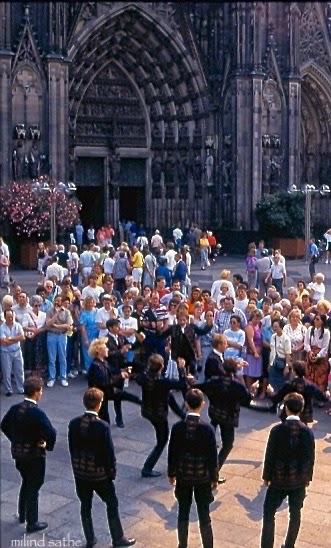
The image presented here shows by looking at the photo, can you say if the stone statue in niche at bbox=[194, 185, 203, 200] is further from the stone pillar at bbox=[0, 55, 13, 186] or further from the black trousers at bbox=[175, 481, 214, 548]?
the black trousers at bbox=[175, 481, 214, 548]

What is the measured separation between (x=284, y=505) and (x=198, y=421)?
1.93m

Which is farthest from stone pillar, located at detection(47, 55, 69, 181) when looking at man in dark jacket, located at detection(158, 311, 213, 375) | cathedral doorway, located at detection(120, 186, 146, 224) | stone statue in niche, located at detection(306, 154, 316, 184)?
man in dark jacket, located at detection(158, 311, 213, 375)

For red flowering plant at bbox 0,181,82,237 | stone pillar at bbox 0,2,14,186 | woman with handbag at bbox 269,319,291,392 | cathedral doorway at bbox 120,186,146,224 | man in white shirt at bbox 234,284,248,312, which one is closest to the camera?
woman with handbag at bbox 269,319,291,392

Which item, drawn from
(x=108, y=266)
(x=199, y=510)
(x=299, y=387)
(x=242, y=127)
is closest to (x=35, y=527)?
(x=199, y=510)

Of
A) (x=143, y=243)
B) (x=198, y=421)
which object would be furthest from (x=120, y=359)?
(x=143, y=243)

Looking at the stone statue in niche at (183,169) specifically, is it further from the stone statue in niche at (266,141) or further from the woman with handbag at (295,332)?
the woman with handbag at (295,332)

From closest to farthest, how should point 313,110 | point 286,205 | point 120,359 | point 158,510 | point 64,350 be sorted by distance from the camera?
point 158,510 < point 120,359 < point 64,350 < point 286,205 < point 313,110

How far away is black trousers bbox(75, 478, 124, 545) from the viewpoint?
6207mm

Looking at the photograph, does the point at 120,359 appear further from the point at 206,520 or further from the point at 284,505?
the point at 206,520

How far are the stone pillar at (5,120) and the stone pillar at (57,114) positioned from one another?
4.58ft

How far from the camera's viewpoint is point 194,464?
6051mm

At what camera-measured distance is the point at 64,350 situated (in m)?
12.1

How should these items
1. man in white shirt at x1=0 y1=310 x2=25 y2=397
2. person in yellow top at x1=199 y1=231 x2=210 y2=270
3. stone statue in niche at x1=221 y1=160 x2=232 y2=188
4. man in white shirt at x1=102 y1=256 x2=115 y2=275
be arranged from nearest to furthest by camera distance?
man in white shirt at x1=0 y1=310 x2=25 y2=397
man in white shirt at x1=102 y1=256 x2=115 y2=275
person in yellow top at x1=199 y1=231 x2=210 y2=270
stone statue in niche at x1=221 y1=160 x2=232 y2=188

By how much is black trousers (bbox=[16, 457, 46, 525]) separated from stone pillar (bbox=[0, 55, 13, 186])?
20.7 m
